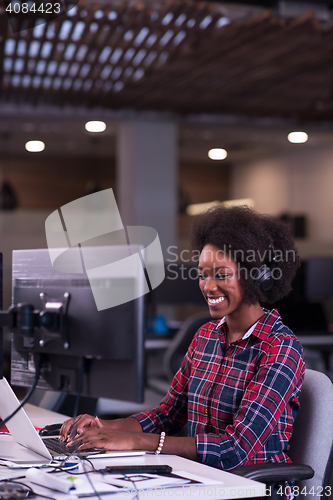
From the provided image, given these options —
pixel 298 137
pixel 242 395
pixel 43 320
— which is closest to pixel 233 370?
pixel 242 395

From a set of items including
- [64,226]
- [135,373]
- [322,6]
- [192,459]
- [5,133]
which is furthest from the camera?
[5,133]

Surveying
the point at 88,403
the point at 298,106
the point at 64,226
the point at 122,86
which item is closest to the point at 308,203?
the point at 298,106

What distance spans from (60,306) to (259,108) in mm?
5920

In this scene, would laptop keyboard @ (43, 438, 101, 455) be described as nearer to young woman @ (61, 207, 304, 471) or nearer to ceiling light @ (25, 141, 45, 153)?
young woman @ (61, 207, 304, 471)

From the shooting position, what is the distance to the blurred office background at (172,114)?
183 inches

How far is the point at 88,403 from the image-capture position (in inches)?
102

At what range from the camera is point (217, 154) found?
938cm

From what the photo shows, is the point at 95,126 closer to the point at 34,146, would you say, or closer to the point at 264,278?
the point at 34,146

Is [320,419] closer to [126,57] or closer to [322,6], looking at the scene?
[322,6]

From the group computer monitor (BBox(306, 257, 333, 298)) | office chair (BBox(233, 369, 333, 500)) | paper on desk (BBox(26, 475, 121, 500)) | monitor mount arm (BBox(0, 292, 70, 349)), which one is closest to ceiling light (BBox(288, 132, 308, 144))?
computer monitor (BBox(306, 257, 333, 298))

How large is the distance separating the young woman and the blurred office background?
2.04ft

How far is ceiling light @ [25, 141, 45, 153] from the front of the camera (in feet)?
29.0

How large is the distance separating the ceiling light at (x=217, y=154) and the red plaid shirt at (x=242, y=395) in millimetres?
7277
